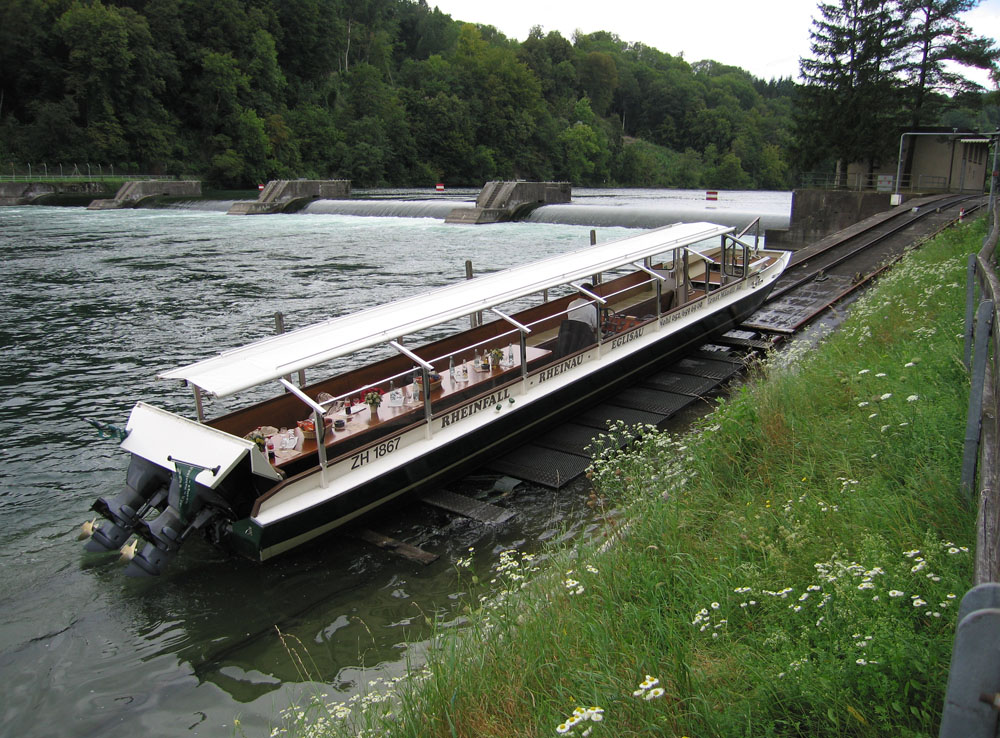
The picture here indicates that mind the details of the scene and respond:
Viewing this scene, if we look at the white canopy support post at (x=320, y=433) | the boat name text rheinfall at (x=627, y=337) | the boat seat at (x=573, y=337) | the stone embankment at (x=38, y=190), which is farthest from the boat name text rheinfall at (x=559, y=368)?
the stone embankment at (x=38, y=190)

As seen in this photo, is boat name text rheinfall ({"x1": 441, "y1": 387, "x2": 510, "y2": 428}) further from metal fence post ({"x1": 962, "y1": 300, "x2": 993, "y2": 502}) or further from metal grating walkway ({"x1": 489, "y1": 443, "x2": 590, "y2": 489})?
metal fence post ({"x1": 962, "y1": 300, "x2": 993, "y2": 502})

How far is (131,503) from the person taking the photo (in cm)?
811

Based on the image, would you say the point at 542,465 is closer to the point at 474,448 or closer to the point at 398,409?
the point at 474,448

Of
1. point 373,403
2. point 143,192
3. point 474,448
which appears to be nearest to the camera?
point 373,403

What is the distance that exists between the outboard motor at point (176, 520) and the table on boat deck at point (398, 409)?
2.96ft

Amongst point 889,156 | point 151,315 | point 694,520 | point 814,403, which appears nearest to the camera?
point 694,520

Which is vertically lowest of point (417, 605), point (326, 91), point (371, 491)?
point (417, 605)

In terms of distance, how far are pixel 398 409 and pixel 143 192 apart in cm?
5585

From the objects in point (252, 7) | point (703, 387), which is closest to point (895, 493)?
point (703, 387)

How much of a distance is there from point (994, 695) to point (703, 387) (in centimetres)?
1132

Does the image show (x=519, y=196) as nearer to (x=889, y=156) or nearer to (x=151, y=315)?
(x=889, y=156)

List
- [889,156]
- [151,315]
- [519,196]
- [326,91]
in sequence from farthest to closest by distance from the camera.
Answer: [326,91]
[519,196]
[889,156]
[151,315]

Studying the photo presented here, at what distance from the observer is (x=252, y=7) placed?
88.8 meters

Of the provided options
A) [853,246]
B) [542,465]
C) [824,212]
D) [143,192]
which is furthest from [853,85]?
[143,192]
